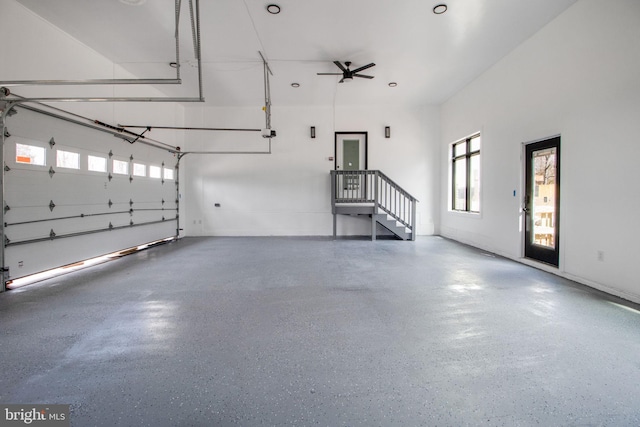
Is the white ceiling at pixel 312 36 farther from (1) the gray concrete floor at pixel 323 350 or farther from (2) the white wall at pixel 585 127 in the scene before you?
(1) the gray concrete floor at pixel 323 350

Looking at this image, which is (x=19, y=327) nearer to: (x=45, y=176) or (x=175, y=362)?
(x=175, y=362)

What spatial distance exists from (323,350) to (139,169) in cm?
659

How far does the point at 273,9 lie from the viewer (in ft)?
13.6

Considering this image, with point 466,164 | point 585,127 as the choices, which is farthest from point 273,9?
point 466,164

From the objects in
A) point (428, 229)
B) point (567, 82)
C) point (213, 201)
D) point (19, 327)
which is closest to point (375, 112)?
point (428, 229)

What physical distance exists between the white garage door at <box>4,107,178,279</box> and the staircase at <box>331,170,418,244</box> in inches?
193

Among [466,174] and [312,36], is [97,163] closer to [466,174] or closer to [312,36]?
[312,36]

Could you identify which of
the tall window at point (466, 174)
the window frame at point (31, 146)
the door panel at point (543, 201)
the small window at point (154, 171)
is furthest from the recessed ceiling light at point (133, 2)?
the tall window at point (466, 174)

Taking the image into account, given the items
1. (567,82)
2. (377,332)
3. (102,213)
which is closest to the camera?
(377,332)

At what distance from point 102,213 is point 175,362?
16.1 ft

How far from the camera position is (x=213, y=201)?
880 cm

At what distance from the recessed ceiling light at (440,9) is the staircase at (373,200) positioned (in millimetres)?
3899

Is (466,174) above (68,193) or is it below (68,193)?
above

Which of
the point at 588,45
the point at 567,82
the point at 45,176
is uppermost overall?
the point at 588,45
